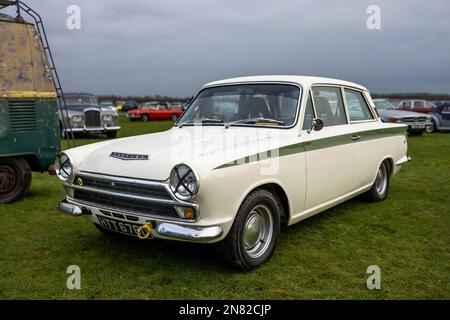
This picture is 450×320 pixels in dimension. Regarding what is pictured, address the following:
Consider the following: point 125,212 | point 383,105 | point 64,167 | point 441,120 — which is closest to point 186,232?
point 125,212

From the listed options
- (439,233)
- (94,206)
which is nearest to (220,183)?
(94,206)

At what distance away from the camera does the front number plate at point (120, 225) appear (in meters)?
3.37

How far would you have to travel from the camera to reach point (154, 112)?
33.0 metres

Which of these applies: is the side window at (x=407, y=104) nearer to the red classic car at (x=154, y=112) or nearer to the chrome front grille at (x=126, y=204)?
the red classic car at (x=154, y=112)

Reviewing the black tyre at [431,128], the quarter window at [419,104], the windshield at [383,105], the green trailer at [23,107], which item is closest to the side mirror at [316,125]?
the green trailer at [23,107]

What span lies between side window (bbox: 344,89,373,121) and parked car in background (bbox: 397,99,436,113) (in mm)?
18227

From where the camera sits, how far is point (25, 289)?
3252 millimetres

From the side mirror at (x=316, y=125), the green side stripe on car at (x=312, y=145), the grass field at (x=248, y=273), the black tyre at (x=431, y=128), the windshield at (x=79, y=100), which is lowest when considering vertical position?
the grass field at (x=248, y=273)

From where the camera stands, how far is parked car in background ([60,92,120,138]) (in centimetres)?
1619

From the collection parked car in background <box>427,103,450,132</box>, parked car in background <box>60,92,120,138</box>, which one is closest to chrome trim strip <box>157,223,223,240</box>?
parked car in background <box>60,92,120,138</box>

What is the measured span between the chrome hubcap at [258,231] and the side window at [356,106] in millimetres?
2126
